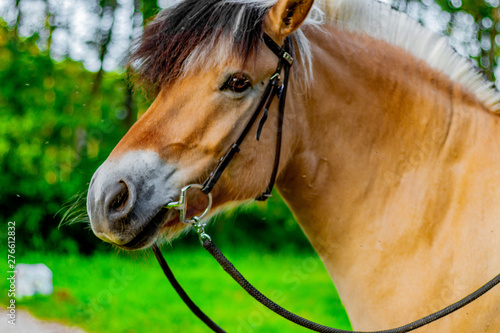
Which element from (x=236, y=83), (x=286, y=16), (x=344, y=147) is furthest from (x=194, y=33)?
(x=344, y=147)

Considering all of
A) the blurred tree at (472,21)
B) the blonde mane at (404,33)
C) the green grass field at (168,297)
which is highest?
the blonde mane at (404,33)

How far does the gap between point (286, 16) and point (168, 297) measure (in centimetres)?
606

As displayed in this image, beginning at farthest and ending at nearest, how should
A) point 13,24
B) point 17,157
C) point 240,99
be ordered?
point 13,24, point 17,157, point 240,99

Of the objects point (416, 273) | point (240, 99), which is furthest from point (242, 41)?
point (416, 273)

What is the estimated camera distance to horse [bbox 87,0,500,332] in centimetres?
205

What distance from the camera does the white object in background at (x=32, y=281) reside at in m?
6.38

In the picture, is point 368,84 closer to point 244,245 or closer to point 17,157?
point 17,157

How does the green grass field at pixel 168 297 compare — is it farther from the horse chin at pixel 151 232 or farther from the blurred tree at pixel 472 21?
the blurred tree at pixel 472 21

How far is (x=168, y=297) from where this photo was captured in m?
7.23

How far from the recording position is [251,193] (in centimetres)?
230

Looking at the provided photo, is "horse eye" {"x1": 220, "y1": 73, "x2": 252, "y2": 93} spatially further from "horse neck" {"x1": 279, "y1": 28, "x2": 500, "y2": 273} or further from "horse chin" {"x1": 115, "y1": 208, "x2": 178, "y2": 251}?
"horse chin" {"x1": 115, "y1": 208, "x2": 178, "y2": 251}

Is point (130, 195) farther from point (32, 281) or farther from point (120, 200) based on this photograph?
point (32, 281)

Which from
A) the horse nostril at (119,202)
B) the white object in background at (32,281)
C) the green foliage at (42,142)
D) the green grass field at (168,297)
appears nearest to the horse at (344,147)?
the horse nostril at (119,202)

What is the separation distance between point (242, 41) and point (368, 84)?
2.44 ft
